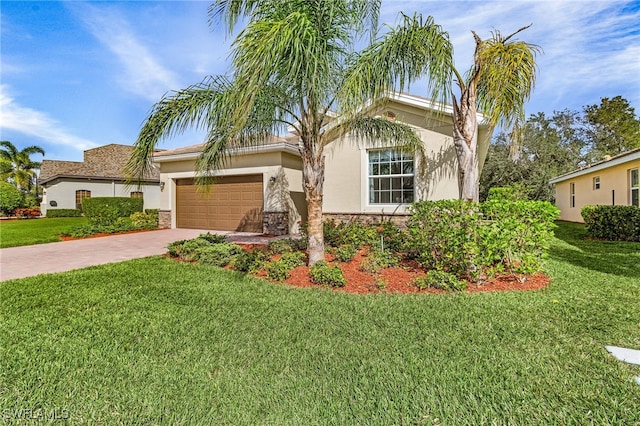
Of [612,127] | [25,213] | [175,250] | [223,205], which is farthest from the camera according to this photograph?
[612,127]

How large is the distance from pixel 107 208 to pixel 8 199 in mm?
16933

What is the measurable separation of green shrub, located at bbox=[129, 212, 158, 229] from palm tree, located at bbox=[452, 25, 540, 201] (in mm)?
Result: 14440

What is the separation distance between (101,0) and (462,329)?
11278 mm

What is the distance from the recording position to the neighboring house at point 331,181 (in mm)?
10266

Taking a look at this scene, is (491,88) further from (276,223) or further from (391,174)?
(276,223)

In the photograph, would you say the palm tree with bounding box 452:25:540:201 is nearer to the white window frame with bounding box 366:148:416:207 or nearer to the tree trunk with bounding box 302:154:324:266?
the tree trunk with bounding box 302:154:324:266

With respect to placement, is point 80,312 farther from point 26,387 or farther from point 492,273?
point 492,273

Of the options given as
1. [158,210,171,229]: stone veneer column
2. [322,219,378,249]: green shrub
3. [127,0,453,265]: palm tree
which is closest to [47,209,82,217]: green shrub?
[158,210,171,229]: stone veneer column

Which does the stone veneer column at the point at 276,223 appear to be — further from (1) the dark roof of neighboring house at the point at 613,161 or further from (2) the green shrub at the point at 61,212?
(2) the green shrub at the point at 61,212

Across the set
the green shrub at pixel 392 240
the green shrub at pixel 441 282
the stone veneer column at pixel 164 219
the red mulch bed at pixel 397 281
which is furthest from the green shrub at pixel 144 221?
the green shrub at pixel 441 282

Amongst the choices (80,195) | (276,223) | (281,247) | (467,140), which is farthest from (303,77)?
(80,195)

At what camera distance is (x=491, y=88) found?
6039 mm

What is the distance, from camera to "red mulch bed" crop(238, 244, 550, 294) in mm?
5219

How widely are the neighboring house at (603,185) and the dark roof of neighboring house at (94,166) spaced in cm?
2705
